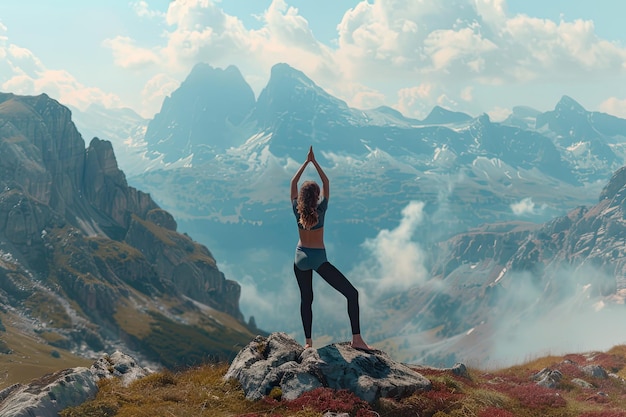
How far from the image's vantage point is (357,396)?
15703 mm

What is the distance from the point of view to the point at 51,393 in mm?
15000

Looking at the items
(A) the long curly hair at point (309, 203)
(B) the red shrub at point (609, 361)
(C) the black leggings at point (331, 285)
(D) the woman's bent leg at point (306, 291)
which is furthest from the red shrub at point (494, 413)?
(B) the red shrub at point (609, 361)

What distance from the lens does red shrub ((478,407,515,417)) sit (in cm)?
1514

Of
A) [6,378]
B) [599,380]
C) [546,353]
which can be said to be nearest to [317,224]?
[599,380]

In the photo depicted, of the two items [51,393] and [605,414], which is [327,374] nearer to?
[51,393]

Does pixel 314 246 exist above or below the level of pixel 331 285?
above

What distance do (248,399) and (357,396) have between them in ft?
10.7

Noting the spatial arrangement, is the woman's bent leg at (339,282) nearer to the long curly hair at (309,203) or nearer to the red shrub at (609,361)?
the long curly hair at (309,203)

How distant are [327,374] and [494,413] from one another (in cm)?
494

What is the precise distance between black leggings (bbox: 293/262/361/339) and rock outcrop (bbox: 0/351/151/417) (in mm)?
7031

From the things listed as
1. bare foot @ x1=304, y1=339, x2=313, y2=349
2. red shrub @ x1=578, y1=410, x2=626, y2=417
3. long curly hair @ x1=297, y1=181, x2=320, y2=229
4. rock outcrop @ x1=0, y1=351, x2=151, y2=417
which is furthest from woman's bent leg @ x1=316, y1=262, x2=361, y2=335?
rock outcrop @ x1=0, y1=351, x2=151, y2=417

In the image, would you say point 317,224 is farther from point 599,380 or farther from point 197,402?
point 599,380

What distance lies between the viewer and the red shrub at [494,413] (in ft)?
49.7

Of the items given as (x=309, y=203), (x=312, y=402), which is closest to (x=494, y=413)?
(x=312, y=402)
